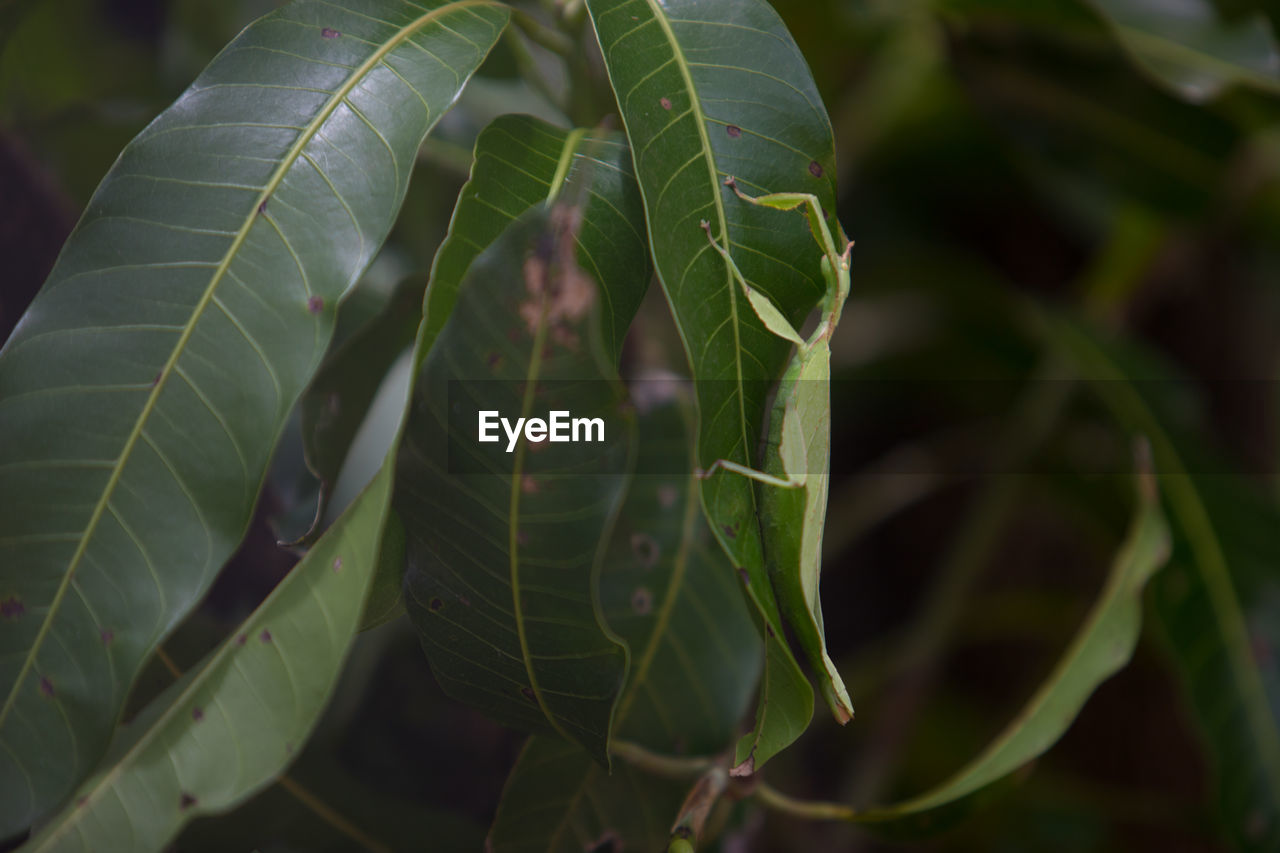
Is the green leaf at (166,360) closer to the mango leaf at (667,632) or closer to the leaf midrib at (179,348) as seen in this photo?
the leaf midrib at (179,348)

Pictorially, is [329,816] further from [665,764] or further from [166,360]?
[166,360]

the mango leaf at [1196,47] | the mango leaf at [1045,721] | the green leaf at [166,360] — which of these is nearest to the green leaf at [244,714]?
the green leaf at [166,360]

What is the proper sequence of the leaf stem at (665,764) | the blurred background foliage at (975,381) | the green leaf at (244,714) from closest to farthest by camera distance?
the green leaf at (244,714) → the leaf stem at (665,764) → the blurred background foliage at (975,381)

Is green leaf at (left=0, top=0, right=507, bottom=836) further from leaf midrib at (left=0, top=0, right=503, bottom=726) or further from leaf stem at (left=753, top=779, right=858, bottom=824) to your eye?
leaf stem at (left=753, top=779, right=858, bottom=824)

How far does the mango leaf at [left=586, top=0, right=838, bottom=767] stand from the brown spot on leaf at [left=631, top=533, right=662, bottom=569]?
20cm

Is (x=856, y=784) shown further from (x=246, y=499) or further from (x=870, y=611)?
(x=246, y=499)

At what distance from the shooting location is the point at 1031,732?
623mm

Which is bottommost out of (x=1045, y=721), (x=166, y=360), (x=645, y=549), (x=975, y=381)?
(x=975, y=381)

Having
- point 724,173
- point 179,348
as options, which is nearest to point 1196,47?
point 724,173

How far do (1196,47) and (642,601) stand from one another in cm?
82

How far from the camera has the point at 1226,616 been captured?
0.85 meters

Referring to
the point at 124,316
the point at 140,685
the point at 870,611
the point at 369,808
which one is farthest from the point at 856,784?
the point at 124,316

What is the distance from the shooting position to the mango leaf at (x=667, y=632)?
61 centimetres

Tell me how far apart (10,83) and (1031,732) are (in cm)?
107
